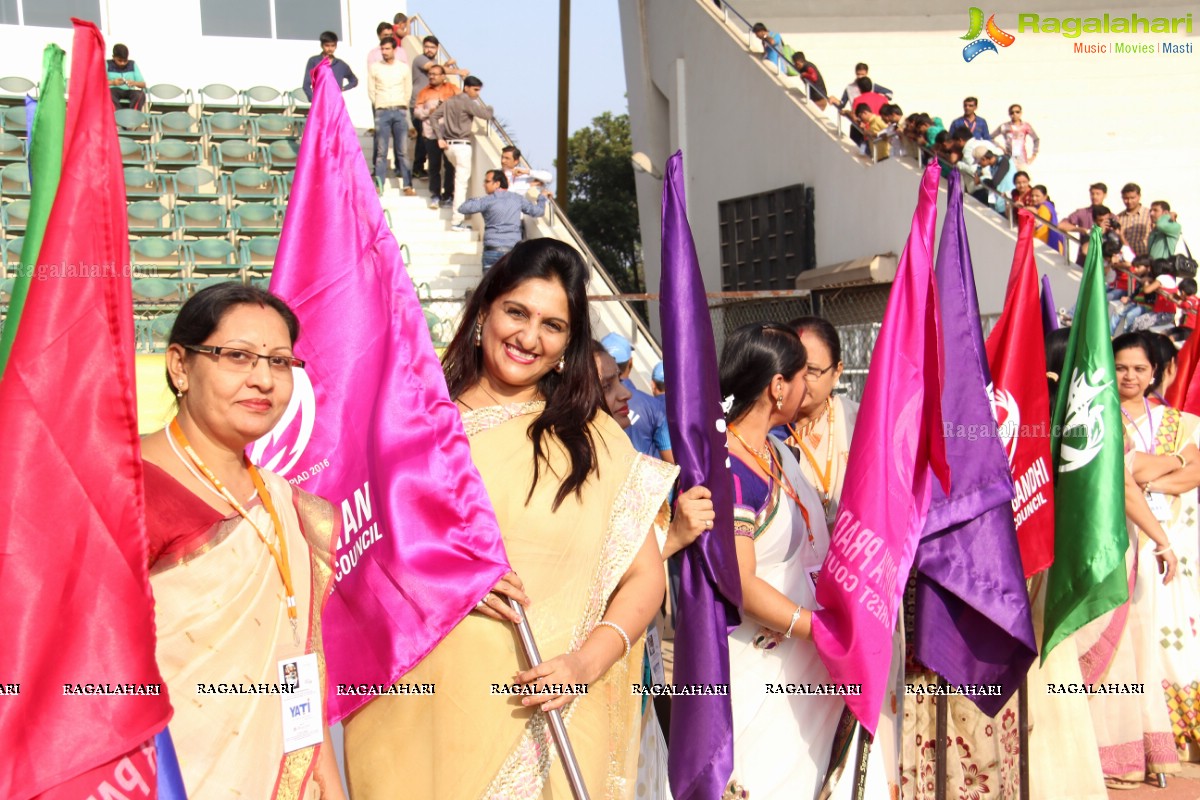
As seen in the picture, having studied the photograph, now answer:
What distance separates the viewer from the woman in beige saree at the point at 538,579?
2.60 meters

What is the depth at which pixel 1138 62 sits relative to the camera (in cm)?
1836

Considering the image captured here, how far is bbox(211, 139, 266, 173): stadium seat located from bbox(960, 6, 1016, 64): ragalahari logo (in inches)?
399

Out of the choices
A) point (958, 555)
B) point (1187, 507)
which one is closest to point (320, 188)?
point (958, 555)

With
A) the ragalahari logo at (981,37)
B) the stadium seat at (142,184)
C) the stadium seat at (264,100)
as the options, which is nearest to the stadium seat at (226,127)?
the stadium seat at (264,100)

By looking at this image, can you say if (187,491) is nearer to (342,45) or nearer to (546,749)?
(546,749)

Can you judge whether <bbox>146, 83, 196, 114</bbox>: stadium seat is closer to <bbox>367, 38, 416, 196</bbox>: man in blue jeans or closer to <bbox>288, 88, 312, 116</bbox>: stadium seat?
<bbox>288, 88, 312, 116</bbox>: stadium seat

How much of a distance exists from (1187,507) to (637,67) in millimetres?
16191

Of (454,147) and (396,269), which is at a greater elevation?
(454,147)

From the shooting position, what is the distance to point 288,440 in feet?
9.11

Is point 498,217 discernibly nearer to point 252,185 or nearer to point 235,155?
point 252,185

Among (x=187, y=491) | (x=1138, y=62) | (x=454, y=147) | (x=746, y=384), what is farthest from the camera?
(x=1138, y=62)

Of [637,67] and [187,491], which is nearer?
[187,491]

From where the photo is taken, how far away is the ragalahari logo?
18.9 meters

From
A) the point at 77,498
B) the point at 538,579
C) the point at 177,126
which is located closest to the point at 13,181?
the point at 177,126
